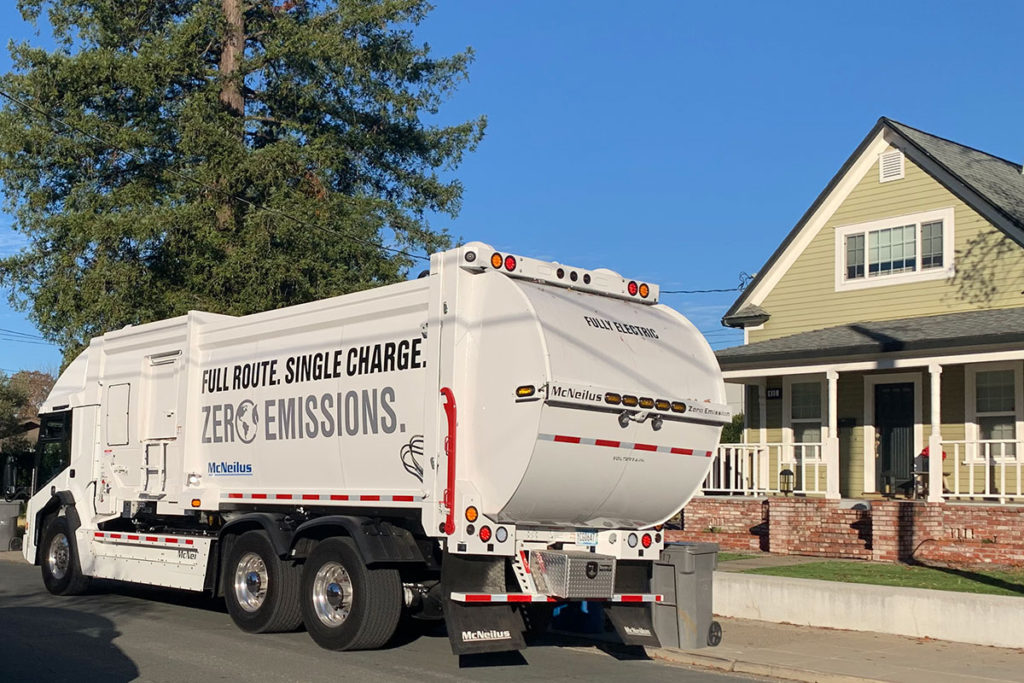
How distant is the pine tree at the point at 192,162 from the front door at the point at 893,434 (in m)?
10.0

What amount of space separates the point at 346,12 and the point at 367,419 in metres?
16.7

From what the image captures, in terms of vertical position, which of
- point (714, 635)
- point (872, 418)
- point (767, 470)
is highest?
point (872, 418)

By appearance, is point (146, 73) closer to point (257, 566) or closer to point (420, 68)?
point (420, 68)

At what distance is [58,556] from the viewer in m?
15.8

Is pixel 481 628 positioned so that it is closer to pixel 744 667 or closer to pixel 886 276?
pixel 744 667

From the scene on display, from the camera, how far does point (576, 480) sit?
33.0 feet

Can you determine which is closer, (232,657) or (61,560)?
(232,657)

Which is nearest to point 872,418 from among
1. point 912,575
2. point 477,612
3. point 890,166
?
point 890,166

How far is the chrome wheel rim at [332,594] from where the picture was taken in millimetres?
10945

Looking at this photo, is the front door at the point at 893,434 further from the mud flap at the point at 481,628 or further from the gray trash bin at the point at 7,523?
the gray trash bin at the point at 7,523

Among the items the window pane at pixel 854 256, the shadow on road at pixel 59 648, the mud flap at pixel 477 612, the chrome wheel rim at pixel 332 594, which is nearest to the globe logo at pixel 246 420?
the chrome wheel rim at pixel 332 594

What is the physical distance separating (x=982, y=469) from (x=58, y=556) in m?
15.0

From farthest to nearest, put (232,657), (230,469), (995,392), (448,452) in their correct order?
(995,392) < (230,469) < (232,657) < (448,452)

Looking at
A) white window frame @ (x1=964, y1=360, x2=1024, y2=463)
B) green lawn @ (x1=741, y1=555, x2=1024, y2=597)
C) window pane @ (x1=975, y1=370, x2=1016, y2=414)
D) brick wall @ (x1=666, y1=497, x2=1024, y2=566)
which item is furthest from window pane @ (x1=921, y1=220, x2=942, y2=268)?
green lawn @ (x1=741, y1=555, x2=1024, y2=597)
